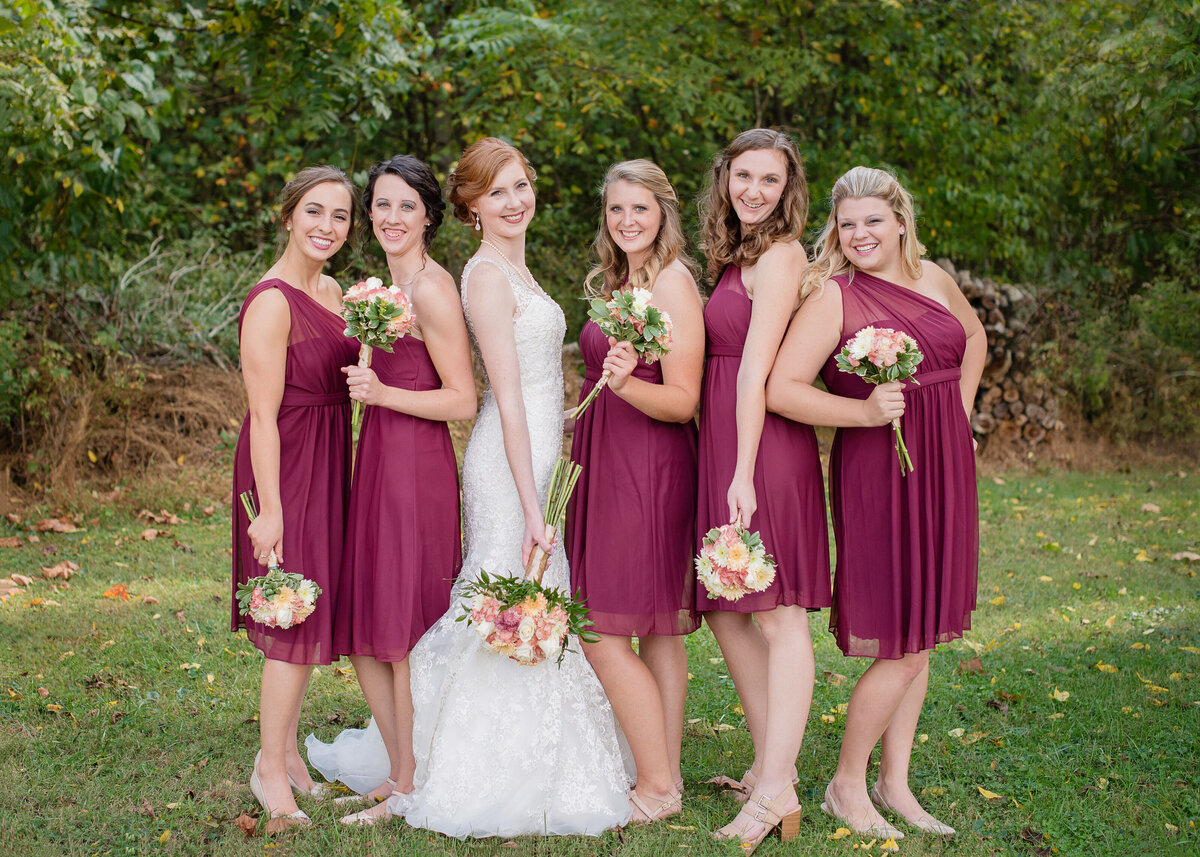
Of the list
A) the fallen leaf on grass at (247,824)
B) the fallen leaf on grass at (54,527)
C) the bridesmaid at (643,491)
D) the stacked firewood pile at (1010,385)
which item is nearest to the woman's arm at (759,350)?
the bridesmaid at (643,491)

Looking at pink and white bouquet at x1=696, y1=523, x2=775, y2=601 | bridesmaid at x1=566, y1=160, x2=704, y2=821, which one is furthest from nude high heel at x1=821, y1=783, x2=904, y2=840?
pink and white bouquet at x1=696, y1=523, x2=775, y2=601

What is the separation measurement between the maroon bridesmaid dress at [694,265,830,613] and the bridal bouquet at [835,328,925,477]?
385mm

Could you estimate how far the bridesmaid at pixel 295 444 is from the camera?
12.3 feet

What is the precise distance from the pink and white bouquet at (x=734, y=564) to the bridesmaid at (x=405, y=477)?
1.07 m

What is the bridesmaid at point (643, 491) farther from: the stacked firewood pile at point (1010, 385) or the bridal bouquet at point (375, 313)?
the stacked firewood pile at point (1010, 385)

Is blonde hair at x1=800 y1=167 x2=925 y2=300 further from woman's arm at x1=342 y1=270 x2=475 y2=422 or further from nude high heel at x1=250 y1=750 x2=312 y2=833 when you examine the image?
nude high heel at x1=250 y1=750 x2=312 y2=833

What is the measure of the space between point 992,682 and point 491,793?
2.73m

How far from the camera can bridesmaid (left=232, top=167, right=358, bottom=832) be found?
12.3 feet

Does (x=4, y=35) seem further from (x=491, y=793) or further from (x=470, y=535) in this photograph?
(x=491, y=793)

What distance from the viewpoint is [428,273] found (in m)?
3.95

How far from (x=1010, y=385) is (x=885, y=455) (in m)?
8.47

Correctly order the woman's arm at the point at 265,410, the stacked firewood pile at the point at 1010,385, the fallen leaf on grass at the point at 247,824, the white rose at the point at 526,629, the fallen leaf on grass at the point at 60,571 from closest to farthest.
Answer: the white rose at the point at 526,629, the woman's arm at the point at 265,410, the fallen leaf on grass at the point at 247,824, the fallen leaf on grass at the point at 60,571, the stacked firewood pile at the point at 1010,385

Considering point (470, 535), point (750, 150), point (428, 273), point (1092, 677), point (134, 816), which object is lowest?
point (134, 816)

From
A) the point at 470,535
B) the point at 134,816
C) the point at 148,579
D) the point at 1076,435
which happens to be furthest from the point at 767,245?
the point at 1076,435
